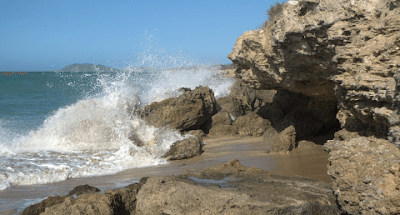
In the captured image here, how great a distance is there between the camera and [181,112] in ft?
31.5

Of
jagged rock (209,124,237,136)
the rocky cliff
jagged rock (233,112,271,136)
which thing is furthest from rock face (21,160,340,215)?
jagged rock (209,124,237,136)

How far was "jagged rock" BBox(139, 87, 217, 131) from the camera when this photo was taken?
9.49 meters

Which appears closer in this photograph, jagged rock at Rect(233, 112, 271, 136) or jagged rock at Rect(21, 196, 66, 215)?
jagged rock at Rect(21, 196, 66, 215)

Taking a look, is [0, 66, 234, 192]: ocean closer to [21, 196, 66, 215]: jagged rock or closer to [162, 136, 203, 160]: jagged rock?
[162, 136, 203, 160]: jagged rock

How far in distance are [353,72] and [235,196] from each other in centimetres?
233

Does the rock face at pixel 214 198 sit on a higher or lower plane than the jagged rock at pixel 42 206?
higher

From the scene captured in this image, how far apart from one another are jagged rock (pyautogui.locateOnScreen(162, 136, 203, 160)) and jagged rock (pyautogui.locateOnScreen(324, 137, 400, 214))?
4.14 meters

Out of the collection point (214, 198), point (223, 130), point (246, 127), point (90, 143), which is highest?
point (214, 198)

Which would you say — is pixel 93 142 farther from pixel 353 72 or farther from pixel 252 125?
pixel 353 72

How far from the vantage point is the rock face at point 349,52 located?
3879mm

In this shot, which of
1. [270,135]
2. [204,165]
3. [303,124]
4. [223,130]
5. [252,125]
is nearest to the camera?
[204,165]

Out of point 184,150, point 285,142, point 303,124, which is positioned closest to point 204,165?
point 184,150

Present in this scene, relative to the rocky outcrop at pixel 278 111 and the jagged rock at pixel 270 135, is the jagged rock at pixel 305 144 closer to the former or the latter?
the rocky outcrop at pixel 278 111

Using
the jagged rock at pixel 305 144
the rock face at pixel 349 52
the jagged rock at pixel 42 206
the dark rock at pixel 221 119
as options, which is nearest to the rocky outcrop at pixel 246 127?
the dark rock at pixel 221 119
